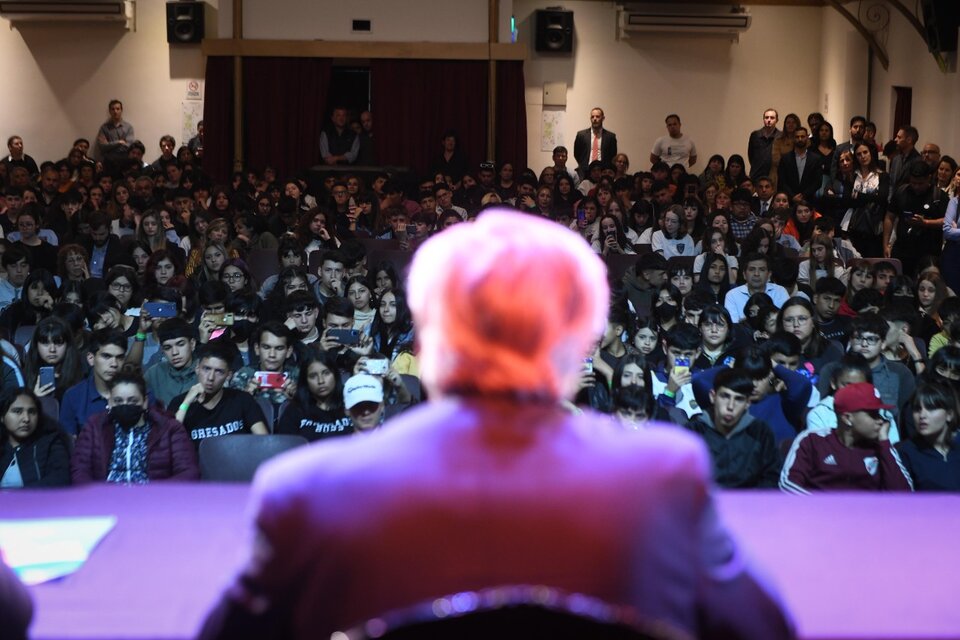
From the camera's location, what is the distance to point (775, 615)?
Answer: 1057mm

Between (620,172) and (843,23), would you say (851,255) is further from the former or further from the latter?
(843,23)

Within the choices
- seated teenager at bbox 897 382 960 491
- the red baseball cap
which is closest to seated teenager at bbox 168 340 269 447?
the red baseball cap

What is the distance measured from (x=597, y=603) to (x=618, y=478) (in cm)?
12

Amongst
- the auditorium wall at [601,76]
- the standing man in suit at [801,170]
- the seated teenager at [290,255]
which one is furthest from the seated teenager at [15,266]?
the auditorium wall at [601,76]

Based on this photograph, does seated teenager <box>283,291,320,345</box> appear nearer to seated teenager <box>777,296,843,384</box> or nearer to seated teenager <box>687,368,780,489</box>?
seated teenager <box>777,296,843,384</box>

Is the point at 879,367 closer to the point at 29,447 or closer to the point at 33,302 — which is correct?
the point at 29,447

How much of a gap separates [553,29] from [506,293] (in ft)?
39.3

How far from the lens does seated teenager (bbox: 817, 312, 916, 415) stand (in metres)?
4.96

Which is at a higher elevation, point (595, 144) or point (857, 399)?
point (595, 144)

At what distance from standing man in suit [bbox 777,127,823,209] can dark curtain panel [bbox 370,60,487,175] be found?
3.04 metres

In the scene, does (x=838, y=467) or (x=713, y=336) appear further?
(x=713, y=336)

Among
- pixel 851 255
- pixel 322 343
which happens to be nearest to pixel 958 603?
pixel 322 343

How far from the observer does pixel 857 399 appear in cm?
387

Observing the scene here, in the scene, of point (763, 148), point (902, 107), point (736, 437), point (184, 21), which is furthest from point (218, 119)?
point (736, 437)
